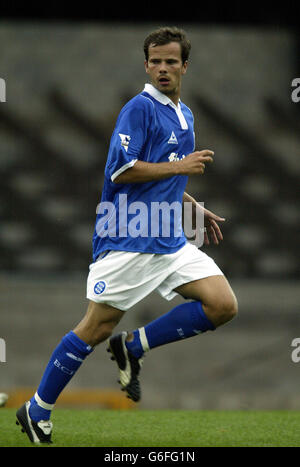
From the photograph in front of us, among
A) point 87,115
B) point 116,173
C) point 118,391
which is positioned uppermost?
point 116,173

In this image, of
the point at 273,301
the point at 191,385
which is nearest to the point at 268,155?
the point at 273,301

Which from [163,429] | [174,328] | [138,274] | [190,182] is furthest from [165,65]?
[190,182]

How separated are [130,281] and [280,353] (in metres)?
3.64

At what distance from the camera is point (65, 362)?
3.88 m

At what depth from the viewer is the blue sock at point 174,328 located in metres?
4.02

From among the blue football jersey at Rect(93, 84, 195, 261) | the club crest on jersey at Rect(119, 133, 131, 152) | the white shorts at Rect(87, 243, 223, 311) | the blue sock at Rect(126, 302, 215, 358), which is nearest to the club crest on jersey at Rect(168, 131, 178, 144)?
the blue football jersey at Rect(93, 84, 195, 261)

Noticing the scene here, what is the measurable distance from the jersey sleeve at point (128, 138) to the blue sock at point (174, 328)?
70 centimetres

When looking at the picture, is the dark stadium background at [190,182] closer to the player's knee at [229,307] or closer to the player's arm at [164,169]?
the player's knee at [229,307]

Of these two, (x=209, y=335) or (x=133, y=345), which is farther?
(x=209, y=335)

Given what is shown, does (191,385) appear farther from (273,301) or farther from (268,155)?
(268,155)

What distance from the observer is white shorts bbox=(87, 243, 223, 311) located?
3.87 metres

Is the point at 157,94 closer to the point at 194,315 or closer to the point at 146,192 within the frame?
the point at 146,192

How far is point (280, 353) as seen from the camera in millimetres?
7277

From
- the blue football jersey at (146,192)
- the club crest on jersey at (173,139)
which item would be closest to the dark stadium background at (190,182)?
the blue football jersey at (146,192)
